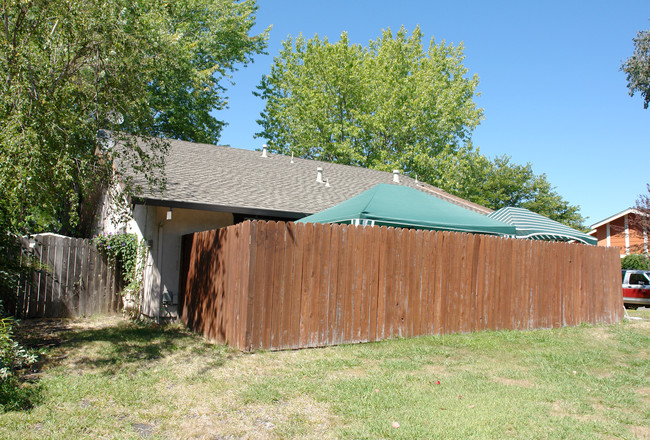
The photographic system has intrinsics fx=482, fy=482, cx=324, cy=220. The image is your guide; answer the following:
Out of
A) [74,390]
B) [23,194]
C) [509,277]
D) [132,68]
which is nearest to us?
[74,390]

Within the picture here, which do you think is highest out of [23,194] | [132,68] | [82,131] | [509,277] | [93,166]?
[132,68]

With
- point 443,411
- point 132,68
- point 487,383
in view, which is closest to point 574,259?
point 487,383

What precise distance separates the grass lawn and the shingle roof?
10.3ft

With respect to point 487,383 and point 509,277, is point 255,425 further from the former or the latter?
point 509,277

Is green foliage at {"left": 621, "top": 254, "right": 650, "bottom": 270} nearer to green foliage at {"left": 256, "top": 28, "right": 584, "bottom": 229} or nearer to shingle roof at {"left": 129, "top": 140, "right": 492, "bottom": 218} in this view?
green foliage at {"left": 256, "top": 28, "right": 584, "bottom": 229}

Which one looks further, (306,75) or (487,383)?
(306,75)

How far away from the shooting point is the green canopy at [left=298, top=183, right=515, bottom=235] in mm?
8516

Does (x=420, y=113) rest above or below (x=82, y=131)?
above

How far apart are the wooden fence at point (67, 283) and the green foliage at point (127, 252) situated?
0.60ft

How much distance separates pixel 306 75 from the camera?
2836 cm

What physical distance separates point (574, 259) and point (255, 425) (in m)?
8.28

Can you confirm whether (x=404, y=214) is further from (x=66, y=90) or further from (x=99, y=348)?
(x=66, y=90)

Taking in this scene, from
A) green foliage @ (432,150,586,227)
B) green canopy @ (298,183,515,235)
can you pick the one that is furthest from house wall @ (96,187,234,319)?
green foliage @ (432,150,586,227)

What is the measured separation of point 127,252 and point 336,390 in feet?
21.6
